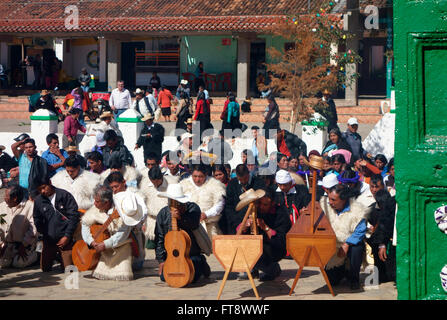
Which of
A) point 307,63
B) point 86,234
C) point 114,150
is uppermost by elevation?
point 307,63

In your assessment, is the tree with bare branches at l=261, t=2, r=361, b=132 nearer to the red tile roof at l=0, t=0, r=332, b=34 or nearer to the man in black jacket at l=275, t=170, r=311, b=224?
the man in black jacket at l=275, t=170, r=311, b=224

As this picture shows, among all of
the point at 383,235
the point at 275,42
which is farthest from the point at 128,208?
the point at 275,42

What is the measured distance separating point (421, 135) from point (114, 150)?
336 inches

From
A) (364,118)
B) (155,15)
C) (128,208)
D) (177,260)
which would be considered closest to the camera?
(177,260)

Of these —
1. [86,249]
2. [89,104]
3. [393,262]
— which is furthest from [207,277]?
[89,104]

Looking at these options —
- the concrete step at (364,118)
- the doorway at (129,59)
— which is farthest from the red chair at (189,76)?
the concrete step at (364,118)

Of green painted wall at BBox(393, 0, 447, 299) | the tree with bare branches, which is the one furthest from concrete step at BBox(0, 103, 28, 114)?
green painted wall at BBox(393, 0, 447, 299)

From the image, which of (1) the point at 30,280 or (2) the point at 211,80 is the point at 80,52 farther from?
(1) the point at 30,280

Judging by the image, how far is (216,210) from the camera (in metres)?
9.16

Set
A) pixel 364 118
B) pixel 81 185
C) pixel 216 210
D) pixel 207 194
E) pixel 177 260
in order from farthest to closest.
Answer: pixel 364 118 → pixel 81 185 → pixel 207 194 → pixel 216 210 → pixel 177 260

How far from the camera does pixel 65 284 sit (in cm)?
820

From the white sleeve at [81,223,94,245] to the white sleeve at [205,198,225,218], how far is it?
1.50 m

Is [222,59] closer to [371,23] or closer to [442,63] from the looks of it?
[371,23]

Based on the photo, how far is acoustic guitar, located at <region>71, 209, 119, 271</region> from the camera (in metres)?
8.26
